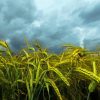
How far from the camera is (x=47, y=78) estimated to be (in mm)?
2510

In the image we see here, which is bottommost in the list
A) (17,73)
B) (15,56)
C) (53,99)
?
(53,99)

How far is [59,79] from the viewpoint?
255 cm

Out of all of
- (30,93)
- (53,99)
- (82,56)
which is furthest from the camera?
(82,56)

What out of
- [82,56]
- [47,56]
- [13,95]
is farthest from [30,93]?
[82,56]

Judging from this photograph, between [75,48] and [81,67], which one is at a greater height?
[75,48]

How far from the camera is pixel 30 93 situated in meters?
2.45

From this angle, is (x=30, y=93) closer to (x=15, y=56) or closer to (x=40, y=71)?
(x=40, y=71)

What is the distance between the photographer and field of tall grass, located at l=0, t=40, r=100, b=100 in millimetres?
2482

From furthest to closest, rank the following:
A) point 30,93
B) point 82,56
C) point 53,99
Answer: point 82,56 < point 53,99 < point 30,93

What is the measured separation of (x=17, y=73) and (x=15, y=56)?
0.36 metres

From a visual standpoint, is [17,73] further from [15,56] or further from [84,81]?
[84,81]

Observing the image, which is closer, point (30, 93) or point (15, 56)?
point (30, 93)

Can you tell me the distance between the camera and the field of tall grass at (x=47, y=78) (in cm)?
248

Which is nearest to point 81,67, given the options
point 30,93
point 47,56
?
point 47,56
